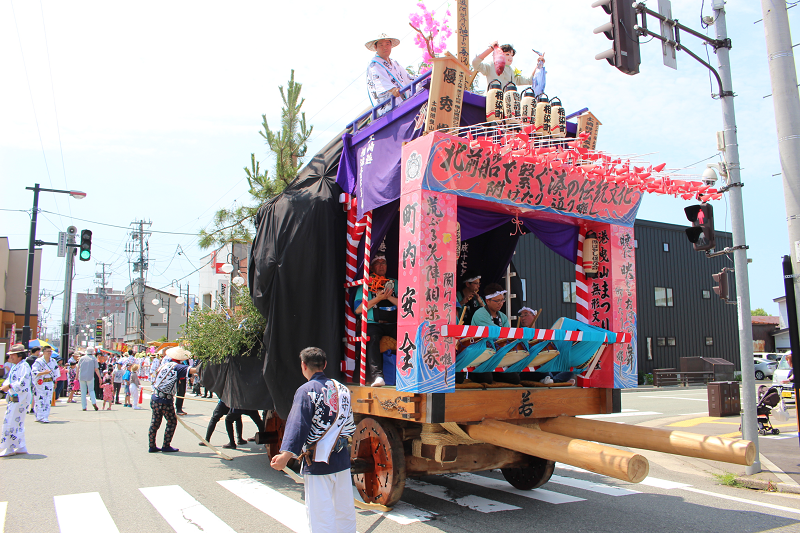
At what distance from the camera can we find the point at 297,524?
516 centimetres

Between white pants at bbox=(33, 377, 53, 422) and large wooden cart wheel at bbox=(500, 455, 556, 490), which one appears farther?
white pants at bbox=(33, 377, 53, 422)

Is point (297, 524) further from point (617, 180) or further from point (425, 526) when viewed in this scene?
point (617, 180)

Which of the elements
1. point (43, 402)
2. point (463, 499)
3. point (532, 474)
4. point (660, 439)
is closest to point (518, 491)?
point (532, 474)

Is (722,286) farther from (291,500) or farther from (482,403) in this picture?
(291,500)

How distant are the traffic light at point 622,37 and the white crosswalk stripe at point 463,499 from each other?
5.31 metres

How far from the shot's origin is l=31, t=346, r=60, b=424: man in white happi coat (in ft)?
37.2

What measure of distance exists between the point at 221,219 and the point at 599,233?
390 inches

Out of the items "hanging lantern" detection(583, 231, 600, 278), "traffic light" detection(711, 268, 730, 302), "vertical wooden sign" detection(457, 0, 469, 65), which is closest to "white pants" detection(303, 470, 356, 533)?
"hanging lantern" detection(583, 231, 600, 278)

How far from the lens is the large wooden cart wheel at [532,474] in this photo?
6234 mm

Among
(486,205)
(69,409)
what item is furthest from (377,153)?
(69,409)

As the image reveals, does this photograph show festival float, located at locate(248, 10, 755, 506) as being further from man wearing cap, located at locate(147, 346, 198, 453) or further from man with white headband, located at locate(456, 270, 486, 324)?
man wearing cap, located at locate(147, 346, 198, 453)

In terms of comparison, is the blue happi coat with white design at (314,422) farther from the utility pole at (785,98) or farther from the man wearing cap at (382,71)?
the utility pole at (785,98)

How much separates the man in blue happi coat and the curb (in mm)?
6161

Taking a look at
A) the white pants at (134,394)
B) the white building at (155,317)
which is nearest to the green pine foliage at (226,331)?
the white pants at (134,394)
